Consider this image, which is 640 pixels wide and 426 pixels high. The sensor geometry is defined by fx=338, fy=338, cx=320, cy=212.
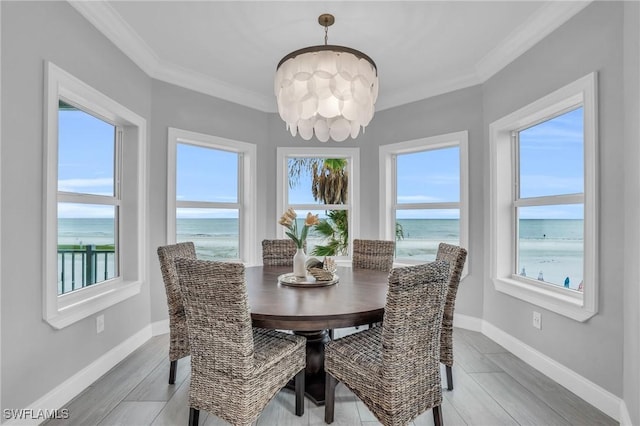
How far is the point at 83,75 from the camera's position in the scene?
233 centimetres

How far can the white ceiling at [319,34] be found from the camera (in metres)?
2.39

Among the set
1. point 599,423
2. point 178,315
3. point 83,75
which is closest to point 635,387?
point 599,423

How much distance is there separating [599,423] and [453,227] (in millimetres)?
2113

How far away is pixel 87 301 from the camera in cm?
234

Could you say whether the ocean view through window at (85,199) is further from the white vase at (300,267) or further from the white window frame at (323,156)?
the white window frame at (323,156)

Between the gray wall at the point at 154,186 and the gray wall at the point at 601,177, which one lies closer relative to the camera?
the gray wall at the point at 154,186

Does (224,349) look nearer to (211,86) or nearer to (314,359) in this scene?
(314,359)

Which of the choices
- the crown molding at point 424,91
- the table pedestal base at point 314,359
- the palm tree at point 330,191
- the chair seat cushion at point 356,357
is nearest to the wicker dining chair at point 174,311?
the table pedestal base at point 314,359

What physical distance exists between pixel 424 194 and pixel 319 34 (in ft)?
6.98

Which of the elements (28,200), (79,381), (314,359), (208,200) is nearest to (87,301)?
(79,381)

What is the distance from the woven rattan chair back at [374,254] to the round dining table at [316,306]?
331 mm

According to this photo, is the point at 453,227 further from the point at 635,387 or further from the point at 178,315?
the point at 178,315

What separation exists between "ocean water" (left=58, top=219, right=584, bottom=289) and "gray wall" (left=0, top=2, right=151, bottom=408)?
559 mm

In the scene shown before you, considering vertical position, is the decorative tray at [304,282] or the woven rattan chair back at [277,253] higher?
the woven rattan chair back at [277,253]
